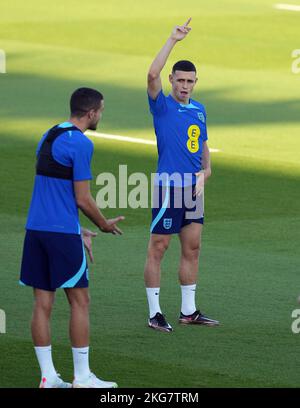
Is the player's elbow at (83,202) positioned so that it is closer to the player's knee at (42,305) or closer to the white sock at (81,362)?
the player's knee at (42,305)

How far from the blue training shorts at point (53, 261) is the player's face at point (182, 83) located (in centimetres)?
238

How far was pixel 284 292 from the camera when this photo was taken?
11812 mm

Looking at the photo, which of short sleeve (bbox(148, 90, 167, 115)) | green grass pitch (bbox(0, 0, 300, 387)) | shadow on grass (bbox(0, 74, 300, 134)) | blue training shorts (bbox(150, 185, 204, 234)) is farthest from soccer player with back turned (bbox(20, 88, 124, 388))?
shadow on grass (bbox(0, 74, 300, 134))

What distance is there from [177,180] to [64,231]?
7.35ft

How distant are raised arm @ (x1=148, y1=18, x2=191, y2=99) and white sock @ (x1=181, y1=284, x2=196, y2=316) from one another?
171 centimetres

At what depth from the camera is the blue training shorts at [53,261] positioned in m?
8.79

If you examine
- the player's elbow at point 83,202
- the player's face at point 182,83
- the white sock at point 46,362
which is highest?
the player's face at point 182,83

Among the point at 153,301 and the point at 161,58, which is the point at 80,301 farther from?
the point at 161,58

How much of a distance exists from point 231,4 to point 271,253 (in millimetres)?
20016

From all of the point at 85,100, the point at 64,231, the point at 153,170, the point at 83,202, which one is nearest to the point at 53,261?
the point at 64,231

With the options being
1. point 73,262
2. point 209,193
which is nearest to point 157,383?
point 73,262

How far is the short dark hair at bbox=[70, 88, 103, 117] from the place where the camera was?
28.9ft

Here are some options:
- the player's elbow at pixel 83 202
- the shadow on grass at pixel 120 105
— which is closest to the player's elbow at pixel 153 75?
the player's elbow at pixel 83 202

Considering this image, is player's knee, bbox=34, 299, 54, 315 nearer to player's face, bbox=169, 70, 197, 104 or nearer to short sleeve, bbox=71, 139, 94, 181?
short sleeve, bbox=71, 139, 94, 181
